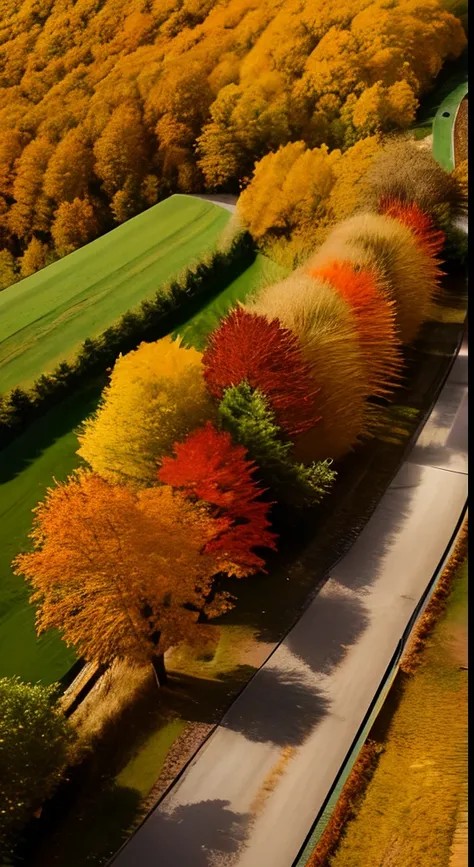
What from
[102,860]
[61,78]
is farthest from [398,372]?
[61,78]

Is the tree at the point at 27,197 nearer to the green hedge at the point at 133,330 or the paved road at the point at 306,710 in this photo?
the green hedge at the point at 133,330

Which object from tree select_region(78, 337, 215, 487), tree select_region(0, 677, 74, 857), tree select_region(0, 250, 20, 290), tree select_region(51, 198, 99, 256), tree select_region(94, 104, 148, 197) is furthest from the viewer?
tree select_region(94, 104, 148, 197)

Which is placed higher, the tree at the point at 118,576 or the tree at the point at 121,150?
the tree at the point at 121,150

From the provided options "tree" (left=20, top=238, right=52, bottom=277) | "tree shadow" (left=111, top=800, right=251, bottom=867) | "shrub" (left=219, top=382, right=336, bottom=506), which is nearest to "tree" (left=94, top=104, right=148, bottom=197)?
"tree" (left=20, top=238, right=52, bottom=277)

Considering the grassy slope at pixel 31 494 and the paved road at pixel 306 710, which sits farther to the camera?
the grassy slope at pixel 31 494

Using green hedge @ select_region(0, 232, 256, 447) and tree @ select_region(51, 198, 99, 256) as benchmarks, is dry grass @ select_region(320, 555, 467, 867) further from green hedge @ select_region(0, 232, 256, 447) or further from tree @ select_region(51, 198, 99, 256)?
tree @ select_region(51, 198, 99, 256)

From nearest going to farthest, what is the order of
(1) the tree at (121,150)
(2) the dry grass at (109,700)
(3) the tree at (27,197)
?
(2) the dry grass at (109,700)
(3) the tree at (27,197)
(1) the tree at (121,150)

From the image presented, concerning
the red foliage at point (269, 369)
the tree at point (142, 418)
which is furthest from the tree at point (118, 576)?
the red foliage at point (269, 369)
